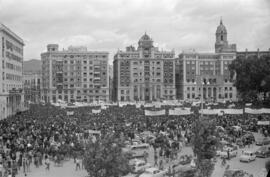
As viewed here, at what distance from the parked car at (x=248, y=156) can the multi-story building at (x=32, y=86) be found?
4402 inches

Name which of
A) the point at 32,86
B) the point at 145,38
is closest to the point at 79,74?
the point at 145,38

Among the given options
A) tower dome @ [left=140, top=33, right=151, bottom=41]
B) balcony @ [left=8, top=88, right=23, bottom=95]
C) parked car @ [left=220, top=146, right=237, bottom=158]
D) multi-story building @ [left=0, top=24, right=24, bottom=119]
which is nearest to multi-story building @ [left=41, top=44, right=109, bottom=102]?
tower dome @ [left=140, top=33, right=151, bottom=41]

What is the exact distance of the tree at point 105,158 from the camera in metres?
19.3

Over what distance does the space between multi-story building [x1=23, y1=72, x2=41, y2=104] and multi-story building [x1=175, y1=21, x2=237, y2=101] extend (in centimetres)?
4625

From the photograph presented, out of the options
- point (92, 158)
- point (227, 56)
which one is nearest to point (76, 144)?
point (92, 158)

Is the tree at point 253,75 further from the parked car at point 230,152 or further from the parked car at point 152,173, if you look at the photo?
the parked car at point 152,173

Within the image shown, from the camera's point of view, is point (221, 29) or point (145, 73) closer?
point (145, 73)

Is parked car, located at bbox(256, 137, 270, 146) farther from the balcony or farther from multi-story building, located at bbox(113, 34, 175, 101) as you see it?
multi-story building, located at bbox(113, 34, 175, 101)

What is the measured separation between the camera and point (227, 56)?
5049 inches

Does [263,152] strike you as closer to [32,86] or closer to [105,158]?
[105,158]

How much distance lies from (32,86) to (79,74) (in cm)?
3968

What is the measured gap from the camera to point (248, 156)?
28.7m

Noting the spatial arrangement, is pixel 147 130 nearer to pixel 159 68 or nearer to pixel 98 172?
pixel 98 172

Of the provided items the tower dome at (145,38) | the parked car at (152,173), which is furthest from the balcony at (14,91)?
the tower dome at (145,38)
